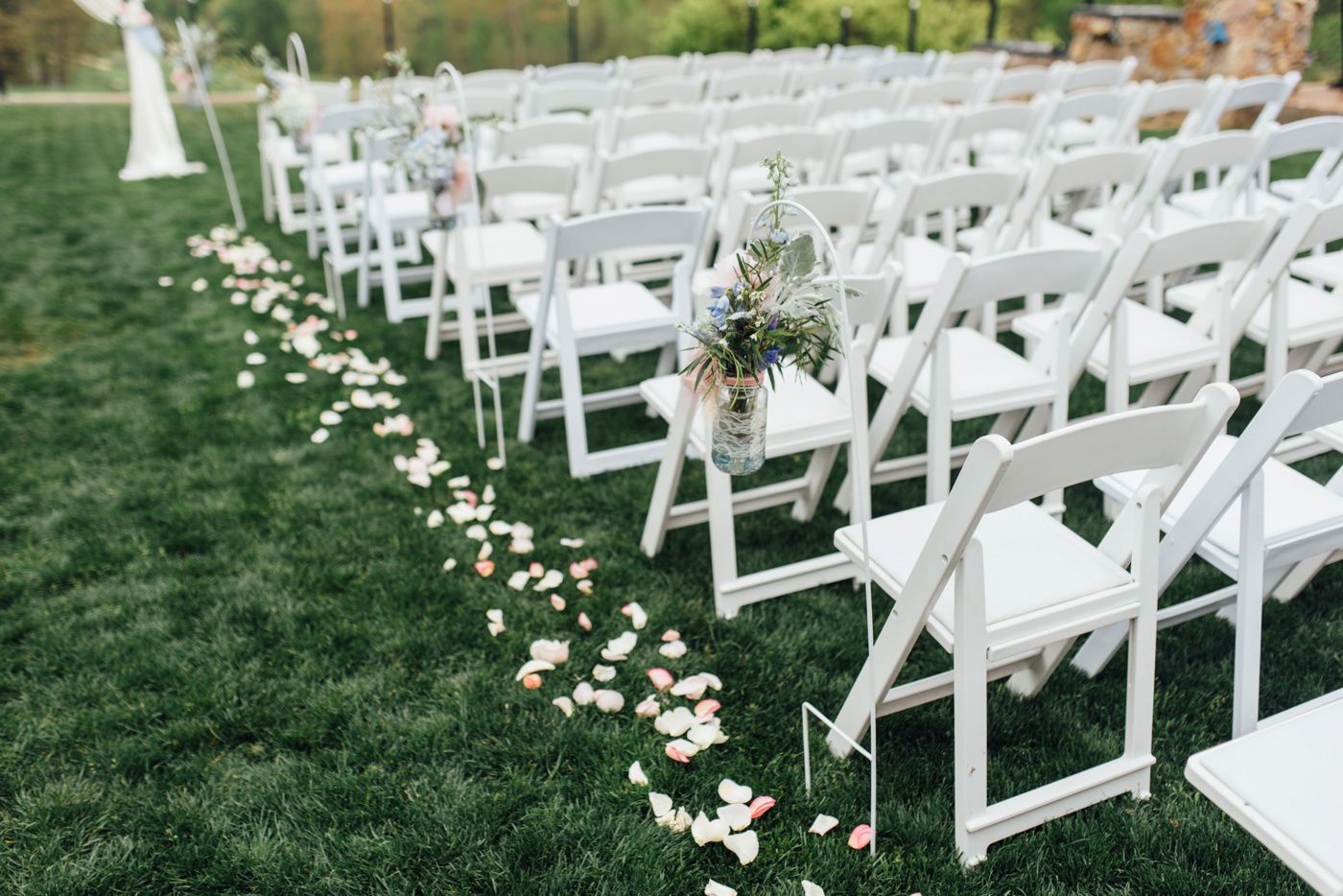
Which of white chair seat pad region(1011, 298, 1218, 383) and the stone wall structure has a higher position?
the stone wall structure

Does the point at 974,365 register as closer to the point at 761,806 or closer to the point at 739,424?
the point at 739,424

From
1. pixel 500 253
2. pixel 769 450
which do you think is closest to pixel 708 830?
pixel 769 450

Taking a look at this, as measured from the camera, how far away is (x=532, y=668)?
2.36m

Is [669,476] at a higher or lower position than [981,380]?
lower

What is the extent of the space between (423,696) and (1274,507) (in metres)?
2.01

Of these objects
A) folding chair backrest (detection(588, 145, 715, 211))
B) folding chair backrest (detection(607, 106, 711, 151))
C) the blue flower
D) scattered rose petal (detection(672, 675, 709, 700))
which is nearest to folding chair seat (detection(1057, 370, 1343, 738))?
scattered rose petal (detection(672, 675, 709, 700))

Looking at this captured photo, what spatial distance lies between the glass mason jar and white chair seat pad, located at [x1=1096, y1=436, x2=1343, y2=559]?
788 millimetres

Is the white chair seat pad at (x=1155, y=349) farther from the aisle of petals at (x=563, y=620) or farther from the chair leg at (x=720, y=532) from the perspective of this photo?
the aisle of petals at (x=563, y=620)

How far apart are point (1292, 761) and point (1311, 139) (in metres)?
3.51

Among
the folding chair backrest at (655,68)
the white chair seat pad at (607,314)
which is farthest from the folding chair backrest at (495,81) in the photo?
the white chair seat pad at (607,314)

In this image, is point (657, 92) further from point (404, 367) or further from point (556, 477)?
point (556, 477)

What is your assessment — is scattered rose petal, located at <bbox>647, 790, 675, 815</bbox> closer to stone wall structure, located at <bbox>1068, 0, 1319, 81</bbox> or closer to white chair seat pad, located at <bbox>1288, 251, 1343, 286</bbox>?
white chair seat pad, located at <bbox>1288, 251, 1343, 286</bbox>

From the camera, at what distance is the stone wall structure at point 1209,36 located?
7.80 m

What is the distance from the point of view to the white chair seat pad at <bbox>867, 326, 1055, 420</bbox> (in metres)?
2.65
